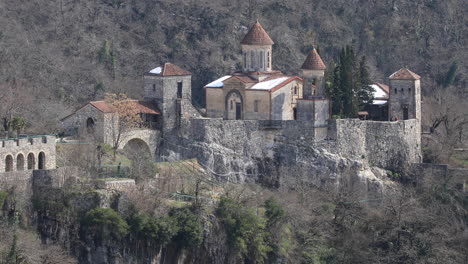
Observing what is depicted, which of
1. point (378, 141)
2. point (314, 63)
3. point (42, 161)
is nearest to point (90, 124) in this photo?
point (42, 161)

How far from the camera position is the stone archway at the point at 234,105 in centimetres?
9262

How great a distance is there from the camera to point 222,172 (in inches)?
3543

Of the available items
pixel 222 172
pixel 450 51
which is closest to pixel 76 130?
pixel 222 172

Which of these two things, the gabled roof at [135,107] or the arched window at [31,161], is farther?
the gabled roof at [135,107]

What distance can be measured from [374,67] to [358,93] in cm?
1709

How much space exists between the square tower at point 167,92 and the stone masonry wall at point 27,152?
10054 millimetres

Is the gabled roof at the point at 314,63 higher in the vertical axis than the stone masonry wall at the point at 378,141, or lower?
higher

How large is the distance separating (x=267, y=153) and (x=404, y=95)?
32.1ft

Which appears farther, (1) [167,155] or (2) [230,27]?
(2) [230,27]

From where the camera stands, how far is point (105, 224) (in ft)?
263

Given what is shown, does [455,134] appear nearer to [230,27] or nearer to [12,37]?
[230,27]

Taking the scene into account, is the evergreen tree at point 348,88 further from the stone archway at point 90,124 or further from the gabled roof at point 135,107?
the stone archway at point 90,124

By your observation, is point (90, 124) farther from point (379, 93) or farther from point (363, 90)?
point (379, 93)

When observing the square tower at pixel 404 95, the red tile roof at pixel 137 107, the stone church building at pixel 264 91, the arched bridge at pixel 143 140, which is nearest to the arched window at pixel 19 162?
the red tile roof at pixel 137 107
